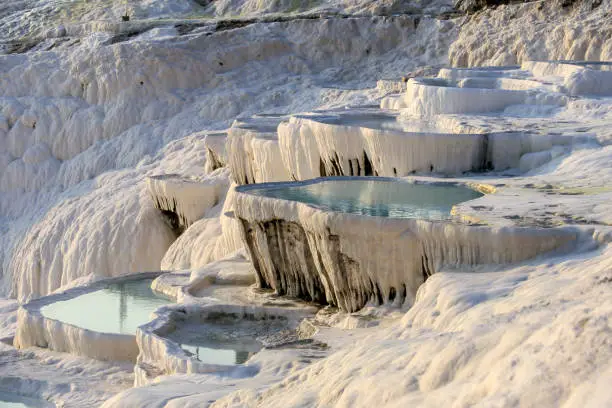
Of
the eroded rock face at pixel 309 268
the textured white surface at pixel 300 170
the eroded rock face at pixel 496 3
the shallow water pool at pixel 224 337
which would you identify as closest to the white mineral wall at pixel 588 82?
the textured white surface at pixel 300 170

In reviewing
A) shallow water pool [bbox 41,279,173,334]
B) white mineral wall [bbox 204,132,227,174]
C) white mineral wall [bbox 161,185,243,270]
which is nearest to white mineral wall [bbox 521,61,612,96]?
white mineral wall [bbox 161,185,243,270]

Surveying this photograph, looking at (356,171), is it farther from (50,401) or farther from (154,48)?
(154,48)

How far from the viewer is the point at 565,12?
66.6 feet

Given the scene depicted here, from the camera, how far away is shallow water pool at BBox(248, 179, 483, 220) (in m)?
9.94

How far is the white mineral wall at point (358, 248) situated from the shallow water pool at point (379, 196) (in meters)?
0.24

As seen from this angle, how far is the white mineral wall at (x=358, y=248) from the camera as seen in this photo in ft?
28.3

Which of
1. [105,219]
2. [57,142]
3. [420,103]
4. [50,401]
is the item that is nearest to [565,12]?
[420,103]

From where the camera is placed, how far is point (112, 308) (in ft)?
42.4

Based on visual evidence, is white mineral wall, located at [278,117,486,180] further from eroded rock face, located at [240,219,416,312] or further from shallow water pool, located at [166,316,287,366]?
shallow water pool, located at [166,316,287,366]

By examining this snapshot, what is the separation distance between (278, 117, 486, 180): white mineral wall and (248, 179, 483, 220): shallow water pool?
98cm

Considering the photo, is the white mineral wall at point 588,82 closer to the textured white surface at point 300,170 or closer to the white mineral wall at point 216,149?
the textured white surface at point 300,170

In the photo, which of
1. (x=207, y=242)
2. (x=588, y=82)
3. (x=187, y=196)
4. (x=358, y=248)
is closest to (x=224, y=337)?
(x=358, y=248)

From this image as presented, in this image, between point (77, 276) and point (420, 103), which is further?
point (77, 276)

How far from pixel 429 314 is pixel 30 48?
21.5 meters
